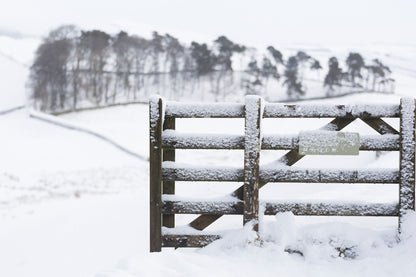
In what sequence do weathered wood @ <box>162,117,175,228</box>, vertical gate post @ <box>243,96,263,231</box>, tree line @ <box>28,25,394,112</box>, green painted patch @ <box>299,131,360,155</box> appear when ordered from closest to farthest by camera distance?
1. vertical gate post @ <box>243,96,263,231</box>
2. green painted patch @ <box>299,131,360,155</box>
3. weathered wood @ <box>162,117,175,228</box>
4. tree line @ <box>28,25,394,112</box>

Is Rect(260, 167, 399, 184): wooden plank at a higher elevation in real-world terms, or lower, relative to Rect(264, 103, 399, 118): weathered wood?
lower

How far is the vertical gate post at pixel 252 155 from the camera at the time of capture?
4.46 m

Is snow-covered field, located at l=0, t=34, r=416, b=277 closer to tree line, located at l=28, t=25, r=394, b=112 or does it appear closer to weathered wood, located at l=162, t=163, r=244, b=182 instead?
weathered wood, located at l=162, t=163, r=244, b=182

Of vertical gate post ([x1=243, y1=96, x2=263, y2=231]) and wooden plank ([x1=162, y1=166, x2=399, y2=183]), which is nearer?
vertical gate post ([x1=243, y1=96, x2=263, y2=231])

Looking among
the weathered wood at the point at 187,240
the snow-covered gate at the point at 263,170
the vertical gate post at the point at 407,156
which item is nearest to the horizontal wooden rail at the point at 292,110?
the snow-covered gate at the point at 263,170

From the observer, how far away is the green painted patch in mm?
4566

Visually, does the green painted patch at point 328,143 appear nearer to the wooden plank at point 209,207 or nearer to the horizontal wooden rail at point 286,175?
the horizontal wooden rail at point 286,175

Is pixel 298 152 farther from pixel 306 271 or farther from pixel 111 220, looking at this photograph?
pixel 111 220

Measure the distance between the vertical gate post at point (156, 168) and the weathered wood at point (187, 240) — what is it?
0.08 metres

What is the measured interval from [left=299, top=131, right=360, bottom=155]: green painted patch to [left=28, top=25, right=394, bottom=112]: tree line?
48505 millimetres

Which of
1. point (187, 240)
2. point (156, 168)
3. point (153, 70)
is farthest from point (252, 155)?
point (153, 70)

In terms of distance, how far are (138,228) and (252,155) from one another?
227 inches

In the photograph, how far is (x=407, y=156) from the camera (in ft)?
15.0

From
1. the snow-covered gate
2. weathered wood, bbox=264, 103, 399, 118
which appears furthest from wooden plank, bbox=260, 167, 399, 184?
weathered wood, bbox=264, 103, 399, 118
